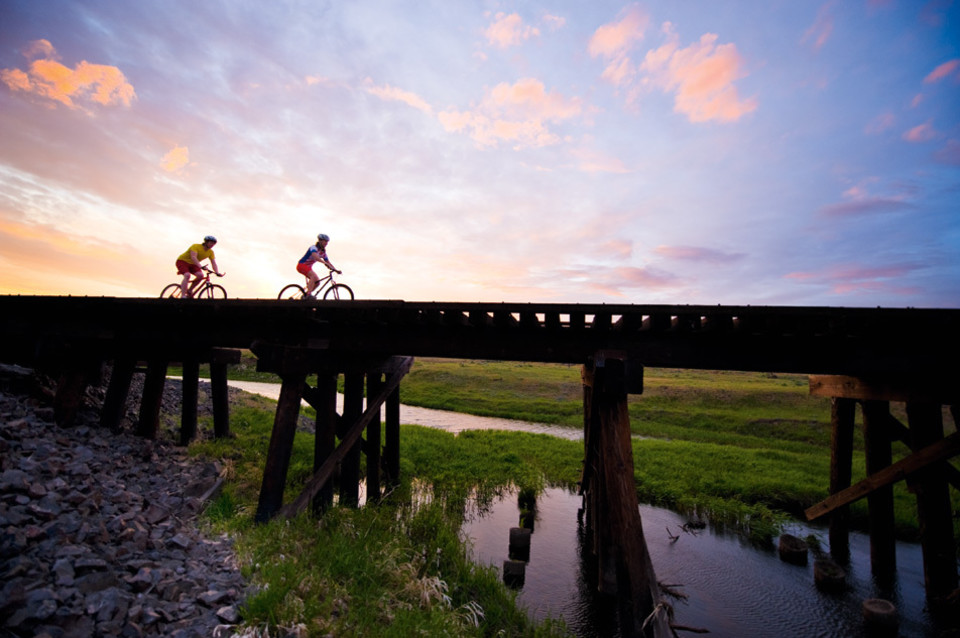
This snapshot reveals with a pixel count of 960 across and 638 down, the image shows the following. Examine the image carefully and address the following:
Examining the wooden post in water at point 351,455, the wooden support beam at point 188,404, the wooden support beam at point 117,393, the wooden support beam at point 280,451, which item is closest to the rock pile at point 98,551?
the wooden support beam at point 280,451

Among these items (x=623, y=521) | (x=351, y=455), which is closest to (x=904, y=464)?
(x=623, y=521)

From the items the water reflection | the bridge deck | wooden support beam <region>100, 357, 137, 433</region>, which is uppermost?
the bridge deck

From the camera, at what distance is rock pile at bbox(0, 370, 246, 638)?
3.34 m

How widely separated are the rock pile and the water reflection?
439 cm

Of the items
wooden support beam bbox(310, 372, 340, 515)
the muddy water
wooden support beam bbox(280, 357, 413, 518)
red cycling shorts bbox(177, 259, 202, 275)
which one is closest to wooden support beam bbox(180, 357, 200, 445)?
red cycling shorts bbox(177, 259, 202, 275)

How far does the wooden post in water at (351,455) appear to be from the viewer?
8398 millimetres

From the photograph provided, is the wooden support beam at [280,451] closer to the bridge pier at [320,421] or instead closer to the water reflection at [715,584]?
the bridge pier at [320,421]

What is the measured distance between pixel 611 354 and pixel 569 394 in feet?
87.6

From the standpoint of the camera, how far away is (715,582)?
7.78 metres

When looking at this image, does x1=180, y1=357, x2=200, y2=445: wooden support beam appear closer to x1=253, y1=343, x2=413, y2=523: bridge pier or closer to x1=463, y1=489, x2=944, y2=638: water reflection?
x1=253, y1=343, x2=413, y2=523: bridge pier

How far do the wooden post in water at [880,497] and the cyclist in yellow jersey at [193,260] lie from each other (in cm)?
1454

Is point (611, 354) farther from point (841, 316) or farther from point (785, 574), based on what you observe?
point (785, 574)

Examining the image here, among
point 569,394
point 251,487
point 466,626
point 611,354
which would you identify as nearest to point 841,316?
point 611,354

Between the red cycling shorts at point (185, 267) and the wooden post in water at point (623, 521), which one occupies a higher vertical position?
the red cycling shorts at point (185, 267)
